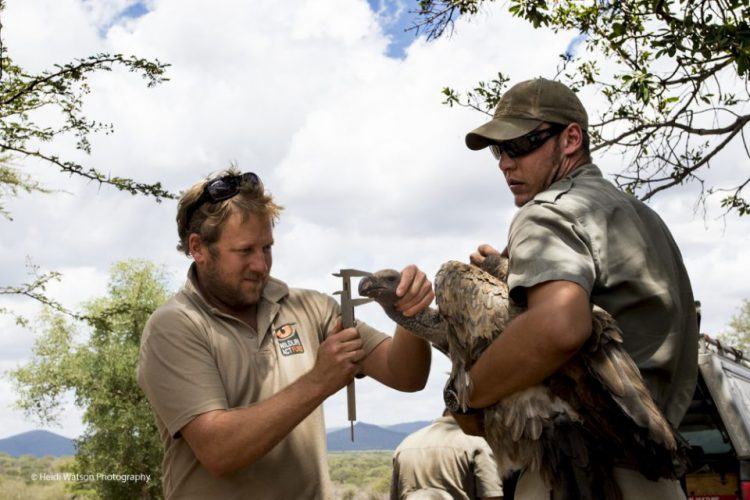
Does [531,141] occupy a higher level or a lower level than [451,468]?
higher

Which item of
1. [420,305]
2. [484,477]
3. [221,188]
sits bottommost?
[484,477]

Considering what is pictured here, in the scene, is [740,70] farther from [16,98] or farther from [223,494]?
[16,98]

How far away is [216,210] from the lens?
3.92 meters

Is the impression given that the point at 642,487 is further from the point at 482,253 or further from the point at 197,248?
the point at 197,248

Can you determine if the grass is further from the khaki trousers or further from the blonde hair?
the khaki trousers

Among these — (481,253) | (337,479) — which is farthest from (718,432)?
(337,479)

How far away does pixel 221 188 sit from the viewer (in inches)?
156

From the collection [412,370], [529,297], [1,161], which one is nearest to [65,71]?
[1,161]

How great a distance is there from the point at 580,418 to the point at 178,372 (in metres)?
1.69

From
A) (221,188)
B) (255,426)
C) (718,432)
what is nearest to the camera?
(255,426)

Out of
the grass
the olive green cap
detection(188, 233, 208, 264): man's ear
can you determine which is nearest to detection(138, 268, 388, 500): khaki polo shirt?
detection(188, 233, 208, 264): man's ear

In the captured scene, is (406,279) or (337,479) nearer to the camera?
(406,279)

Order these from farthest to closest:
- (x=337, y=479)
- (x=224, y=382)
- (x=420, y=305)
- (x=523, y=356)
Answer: (x=337, y=479)
(x=224, y=382)
(x=420, y=305)
(x=523, y=356)

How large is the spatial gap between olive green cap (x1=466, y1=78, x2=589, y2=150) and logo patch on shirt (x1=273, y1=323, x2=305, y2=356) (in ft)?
4.27
